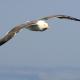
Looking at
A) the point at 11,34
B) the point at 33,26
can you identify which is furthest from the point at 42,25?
the point at 11,34

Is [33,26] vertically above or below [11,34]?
above

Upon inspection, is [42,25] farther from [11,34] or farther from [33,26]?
[11,34]

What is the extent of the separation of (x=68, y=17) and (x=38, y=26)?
60.5 inches

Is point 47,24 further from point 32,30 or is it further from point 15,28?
point 15,28

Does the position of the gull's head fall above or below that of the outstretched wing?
above

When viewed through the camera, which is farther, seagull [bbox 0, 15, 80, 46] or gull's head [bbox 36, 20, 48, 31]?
gull's head [bbox 36, 20, 48, 31]

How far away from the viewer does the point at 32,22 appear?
51.0 feet

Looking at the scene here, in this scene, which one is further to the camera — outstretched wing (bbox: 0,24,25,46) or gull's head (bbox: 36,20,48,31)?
gull's head (bbox: 36,20,48,31)

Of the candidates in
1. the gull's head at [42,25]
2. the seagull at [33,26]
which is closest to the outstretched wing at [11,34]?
the seagull at [33,26]

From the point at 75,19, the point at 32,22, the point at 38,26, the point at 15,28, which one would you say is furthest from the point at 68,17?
the point at 15,28

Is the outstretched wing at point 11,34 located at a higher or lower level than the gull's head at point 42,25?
lower

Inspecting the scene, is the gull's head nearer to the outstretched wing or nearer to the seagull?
the seagull

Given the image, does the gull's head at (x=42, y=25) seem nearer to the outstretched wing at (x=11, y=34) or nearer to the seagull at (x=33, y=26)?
the seagull at (x=33, y=26)

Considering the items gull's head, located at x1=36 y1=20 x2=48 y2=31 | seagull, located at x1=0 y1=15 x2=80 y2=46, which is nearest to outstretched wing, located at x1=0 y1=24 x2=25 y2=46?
seagull, located at x1=0 y1=15 x2=80 y2=46
